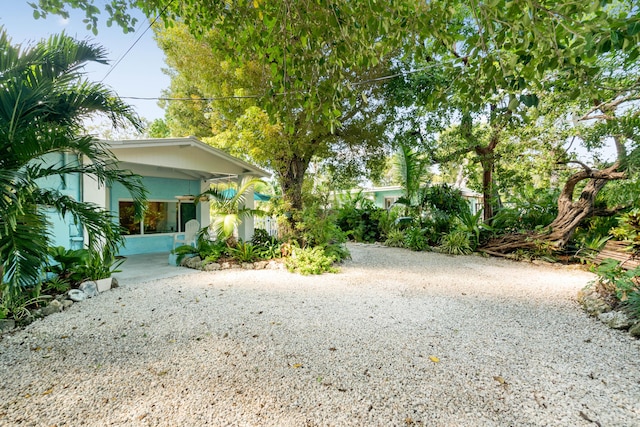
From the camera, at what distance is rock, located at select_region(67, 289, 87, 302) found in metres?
4.39

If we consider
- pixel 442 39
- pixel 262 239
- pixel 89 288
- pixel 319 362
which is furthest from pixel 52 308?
pixel 442 39

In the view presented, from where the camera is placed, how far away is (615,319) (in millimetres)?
3498

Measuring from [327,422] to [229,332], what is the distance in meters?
1.75

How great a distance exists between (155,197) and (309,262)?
5701 millimetres

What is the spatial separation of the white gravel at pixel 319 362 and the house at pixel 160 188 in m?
2.11

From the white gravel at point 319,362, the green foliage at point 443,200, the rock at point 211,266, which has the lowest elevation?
the white gravel at point 319,362

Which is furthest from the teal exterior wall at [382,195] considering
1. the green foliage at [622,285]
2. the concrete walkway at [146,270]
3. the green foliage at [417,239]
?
the green foliage at [622,285]

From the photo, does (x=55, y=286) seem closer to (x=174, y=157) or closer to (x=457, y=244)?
(x=174, y=157)

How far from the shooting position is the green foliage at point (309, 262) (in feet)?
21.0

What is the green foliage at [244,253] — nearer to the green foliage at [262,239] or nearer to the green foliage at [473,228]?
the green foliage at [262,239]

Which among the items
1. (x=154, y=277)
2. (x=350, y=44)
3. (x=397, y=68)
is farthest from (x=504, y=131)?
(x=154, y=277)

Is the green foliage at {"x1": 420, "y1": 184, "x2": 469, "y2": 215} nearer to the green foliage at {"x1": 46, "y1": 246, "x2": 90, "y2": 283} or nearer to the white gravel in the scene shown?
the white gravel

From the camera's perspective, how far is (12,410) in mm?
2006

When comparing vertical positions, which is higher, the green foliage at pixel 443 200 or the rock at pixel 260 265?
the green foliage at pixel 443 200
